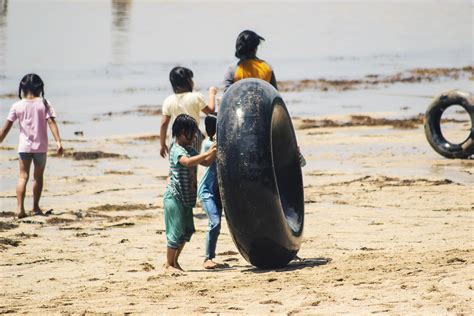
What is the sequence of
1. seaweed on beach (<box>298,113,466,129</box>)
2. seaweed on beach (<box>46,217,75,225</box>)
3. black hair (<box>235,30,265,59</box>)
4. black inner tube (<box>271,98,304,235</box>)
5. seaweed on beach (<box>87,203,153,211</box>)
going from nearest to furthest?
black inner tube (<box>271,98,304,235</box>) < black hair (<box>235,30,265,59</box>) < seaweed on beach (<box>46,217,75,225</box>) < seaweed on beach (<box>87,203,153,211</box>) < seaweed on beach (<box>298,113,466,129</box>)

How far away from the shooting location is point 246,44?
983 cm

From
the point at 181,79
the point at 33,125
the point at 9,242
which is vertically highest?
the point at 181,79

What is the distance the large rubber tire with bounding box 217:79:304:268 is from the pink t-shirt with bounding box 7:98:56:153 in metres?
4.33

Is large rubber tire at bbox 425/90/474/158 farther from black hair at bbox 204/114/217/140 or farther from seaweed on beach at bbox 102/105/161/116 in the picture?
seaweed on beach at bbox 102/105/161/116

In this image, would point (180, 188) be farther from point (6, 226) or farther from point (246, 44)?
point (6, 226)

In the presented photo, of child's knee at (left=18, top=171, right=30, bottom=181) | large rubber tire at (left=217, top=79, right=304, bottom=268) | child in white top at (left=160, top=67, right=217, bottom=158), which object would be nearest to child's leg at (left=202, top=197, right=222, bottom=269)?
large rubber tire at (left=217, top=79, right=304, bottom=268)

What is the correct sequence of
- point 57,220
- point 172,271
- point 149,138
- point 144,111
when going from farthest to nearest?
point 144,111 < point 149,138 < point 57,220 < point 172,271

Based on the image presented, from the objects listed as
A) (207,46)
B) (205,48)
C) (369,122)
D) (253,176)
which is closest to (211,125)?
(253,176)

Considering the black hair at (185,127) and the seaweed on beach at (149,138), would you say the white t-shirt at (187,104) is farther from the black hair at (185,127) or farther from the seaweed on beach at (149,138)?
the seaweed on beach at (149,138)

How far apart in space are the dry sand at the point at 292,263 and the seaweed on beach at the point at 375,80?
1218 centimetres

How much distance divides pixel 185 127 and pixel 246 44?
3.53ft

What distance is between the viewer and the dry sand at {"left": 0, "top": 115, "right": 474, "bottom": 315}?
25.0ft

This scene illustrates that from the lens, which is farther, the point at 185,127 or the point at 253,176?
the point at 185,127

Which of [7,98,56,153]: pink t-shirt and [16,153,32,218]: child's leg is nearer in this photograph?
[16,153,32,218]: child's leg
